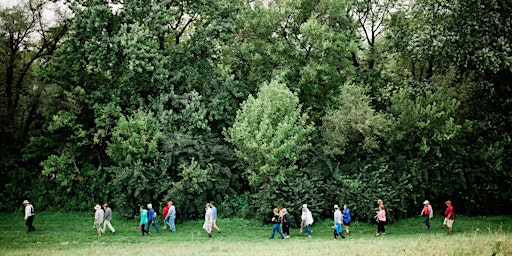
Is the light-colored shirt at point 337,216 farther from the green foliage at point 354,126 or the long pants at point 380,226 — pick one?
the green foliage at point 354,126

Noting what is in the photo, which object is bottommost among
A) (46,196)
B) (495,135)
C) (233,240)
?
(233,240)

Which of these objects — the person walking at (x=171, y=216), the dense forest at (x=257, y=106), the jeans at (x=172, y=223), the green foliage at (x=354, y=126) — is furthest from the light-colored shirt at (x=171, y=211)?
the green foliage at (x=354, y=126)

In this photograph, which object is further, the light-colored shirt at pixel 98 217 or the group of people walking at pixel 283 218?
the light-colored shirt at pixel 98 217

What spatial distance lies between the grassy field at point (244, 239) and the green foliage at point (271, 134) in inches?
131

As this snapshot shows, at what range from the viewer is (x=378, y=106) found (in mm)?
33156

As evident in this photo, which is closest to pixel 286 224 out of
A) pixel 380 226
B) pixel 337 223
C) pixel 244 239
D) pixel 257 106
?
pixel 244 239

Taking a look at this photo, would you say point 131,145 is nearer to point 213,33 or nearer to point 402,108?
point 213,33

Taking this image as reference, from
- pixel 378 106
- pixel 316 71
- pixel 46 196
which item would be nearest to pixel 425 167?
pixel 378 106

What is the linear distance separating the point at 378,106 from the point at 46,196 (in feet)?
76.8

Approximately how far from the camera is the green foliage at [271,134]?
84.8ft

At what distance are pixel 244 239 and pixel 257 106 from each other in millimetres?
7897

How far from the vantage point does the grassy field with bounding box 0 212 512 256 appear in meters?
14.5

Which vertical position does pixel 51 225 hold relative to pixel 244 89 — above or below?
below

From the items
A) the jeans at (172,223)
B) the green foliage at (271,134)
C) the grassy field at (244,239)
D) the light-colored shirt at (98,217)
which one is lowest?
the grassy field at (244,239)
